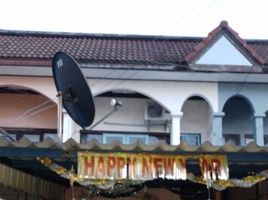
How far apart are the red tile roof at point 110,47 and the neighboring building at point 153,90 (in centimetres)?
3

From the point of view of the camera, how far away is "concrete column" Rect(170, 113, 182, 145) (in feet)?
41.3

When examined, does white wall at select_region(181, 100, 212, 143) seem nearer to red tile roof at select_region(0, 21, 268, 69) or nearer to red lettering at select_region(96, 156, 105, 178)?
red tile roof at select_region(0, 21, 268, 69)

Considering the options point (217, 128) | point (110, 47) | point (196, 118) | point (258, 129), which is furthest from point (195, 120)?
point (110, 47)

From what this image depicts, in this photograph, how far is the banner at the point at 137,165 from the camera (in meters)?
7.38

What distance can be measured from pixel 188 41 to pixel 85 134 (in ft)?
14.6

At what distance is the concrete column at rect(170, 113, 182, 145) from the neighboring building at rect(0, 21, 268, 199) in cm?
3

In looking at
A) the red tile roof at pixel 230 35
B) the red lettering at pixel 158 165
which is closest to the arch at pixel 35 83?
the red tile roof at pixel 230 35

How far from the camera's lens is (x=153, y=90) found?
510 inches

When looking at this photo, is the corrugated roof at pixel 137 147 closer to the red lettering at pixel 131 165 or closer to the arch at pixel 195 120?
the red lettering at pixel 131 165

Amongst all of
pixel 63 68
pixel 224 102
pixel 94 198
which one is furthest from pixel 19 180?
pixel 224 102

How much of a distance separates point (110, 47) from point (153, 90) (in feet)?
7.18

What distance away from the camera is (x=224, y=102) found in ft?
42.7

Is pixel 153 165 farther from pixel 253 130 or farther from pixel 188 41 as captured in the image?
pixel 188 41

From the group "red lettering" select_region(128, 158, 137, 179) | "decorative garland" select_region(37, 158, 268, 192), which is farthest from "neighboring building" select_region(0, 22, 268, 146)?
"red lettering" select_region(128, 158, 137, 179)
